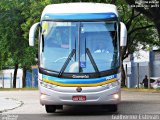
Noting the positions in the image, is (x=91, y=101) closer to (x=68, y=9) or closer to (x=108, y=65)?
(x=108, y=65)

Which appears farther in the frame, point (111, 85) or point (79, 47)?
point (79, 47)

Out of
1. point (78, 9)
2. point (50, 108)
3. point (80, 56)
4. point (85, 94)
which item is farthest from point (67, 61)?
point (50, 108)

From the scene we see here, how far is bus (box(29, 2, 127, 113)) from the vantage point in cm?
1552

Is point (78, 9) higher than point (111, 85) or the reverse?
higher

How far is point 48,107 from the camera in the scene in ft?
56.3

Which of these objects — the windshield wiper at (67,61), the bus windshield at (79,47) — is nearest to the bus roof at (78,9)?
the bus windshield at (79,47)

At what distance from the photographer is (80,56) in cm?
1590

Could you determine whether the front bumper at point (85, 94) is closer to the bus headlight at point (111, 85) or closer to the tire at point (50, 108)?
the bus headlight at point (111, 85)

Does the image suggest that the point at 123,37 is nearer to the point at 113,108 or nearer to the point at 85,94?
the point at 85,94

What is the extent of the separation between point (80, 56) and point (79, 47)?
31 centimetres

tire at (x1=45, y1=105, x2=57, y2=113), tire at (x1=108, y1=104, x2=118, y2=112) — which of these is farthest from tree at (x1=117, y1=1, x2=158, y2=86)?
tire at (x1=45, y1=105, x2=57, y2=113)

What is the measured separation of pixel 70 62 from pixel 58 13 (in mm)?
1810

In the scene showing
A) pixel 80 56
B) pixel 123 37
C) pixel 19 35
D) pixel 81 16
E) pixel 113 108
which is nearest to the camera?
pixel 80 56

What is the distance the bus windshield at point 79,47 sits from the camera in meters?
15.8
